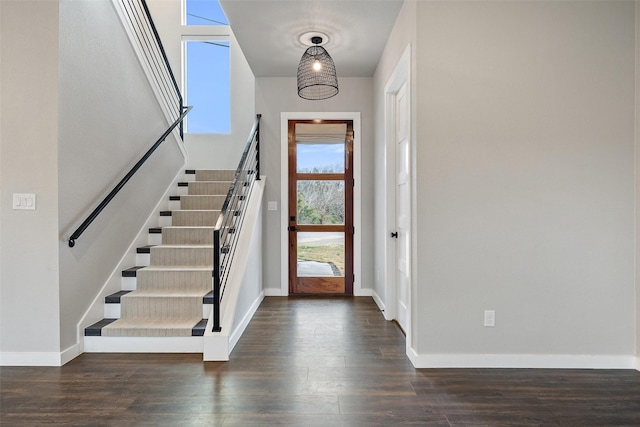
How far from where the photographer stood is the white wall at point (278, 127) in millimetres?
4762

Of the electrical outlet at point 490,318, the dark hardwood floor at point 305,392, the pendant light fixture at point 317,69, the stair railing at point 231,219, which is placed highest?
the pendant light fixture at point 317,69

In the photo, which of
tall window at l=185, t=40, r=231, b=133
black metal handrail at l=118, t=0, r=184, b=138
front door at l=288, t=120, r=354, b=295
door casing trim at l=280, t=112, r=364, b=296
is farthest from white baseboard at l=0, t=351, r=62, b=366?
tall window at l=185, t=40, r=231, b=133

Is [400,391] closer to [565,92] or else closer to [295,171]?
[565,92]

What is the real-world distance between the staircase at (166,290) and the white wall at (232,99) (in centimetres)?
191

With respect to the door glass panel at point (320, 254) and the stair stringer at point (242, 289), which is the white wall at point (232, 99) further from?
the door glass panel at point (320, 254)

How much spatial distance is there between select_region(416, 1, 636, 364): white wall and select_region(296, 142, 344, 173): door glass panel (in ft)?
7.60

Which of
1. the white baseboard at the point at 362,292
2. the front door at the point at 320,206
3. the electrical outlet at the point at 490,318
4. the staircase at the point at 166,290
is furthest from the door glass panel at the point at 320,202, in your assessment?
the electrical outlet at the point at 490,318

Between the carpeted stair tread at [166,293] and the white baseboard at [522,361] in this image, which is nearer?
the white baseboard at [522,361]

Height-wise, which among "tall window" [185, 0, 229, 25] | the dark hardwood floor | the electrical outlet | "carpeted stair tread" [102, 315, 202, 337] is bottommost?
the dark hardwood floor

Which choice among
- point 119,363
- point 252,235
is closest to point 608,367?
point 252,235

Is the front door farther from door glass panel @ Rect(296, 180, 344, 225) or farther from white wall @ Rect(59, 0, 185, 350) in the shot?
white wall @ Rect(59, 0, 185, 350)

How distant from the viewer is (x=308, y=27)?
11.3 feet

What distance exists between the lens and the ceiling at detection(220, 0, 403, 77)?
3.07 metres

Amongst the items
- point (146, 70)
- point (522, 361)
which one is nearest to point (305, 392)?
point (522, 361)
